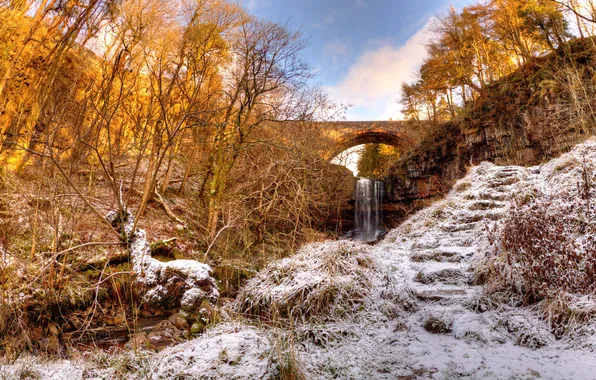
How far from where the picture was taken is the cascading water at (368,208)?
15.7 metres

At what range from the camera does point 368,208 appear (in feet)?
52.9

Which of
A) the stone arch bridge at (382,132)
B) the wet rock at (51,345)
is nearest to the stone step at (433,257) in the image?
the wet rock at (51,345)

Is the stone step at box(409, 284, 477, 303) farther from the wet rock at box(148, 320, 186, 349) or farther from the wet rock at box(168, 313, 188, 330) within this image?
the wet rock at box(168, 313, 188, 330)

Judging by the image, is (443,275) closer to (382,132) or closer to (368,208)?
(368,208)

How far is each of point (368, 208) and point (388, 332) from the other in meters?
13.4

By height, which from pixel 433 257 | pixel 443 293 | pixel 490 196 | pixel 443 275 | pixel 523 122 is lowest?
pixel 443 293

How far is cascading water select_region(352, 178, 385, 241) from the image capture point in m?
15.7

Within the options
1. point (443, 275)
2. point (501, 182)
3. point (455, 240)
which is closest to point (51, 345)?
point (443, 275)

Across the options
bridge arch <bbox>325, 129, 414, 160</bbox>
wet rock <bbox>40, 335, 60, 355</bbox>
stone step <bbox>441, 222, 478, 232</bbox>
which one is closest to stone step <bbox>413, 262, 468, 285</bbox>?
stone step <bbox>441, 222, 478, 232</bbox>

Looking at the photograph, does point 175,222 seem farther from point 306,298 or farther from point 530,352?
point 530,352

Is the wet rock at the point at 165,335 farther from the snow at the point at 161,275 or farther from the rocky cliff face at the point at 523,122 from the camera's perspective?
the rocky cliff face at the point at 523,122

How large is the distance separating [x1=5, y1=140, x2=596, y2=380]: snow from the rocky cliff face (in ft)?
12.2

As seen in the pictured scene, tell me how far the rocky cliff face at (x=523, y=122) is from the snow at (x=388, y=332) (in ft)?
12.2

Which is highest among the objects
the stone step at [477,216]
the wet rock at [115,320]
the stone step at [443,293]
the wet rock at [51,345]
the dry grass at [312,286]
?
the stone step at [477,216]
